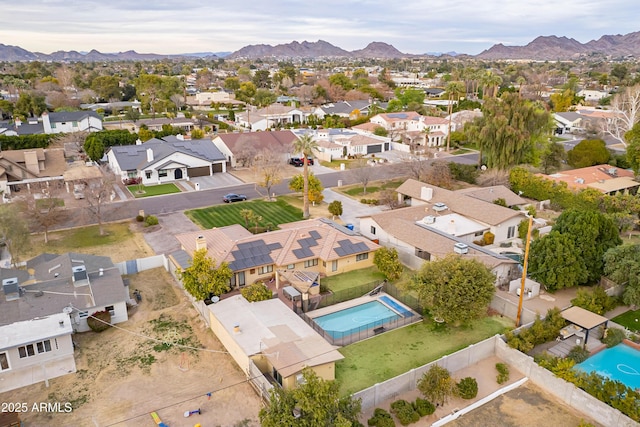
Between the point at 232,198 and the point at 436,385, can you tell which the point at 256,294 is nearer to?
the point at 436,385

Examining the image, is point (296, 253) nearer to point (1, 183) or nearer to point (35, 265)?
point (35, 265)

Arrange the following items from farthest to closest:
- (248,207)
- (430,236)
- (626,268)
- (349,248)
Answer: (248,207) → (430,236) → (349,248) → (626,268)

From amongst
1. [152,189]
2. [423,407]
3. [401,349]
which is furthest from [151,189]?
[423,407]

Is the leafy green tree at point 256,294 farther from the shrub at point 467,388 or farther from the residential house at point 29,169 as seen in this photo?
the residential house at point 29,169

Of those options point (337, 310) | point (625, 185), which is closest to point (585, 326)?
point (337, 310)

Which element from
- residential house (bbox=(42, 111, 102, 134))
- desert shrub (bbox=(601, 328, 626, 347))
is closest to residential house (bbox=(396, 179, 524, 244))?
desert shrub (bbox=(601, 328, 626, 347))

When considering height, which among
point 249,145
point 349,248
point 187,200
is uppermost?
point 249,145

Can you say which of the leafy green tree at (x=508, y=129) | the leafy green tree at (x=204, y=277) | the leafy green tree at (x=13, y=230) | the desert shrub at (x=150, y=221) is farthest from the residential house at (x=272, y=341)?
the leafy green tree at (x=508, y=129)
